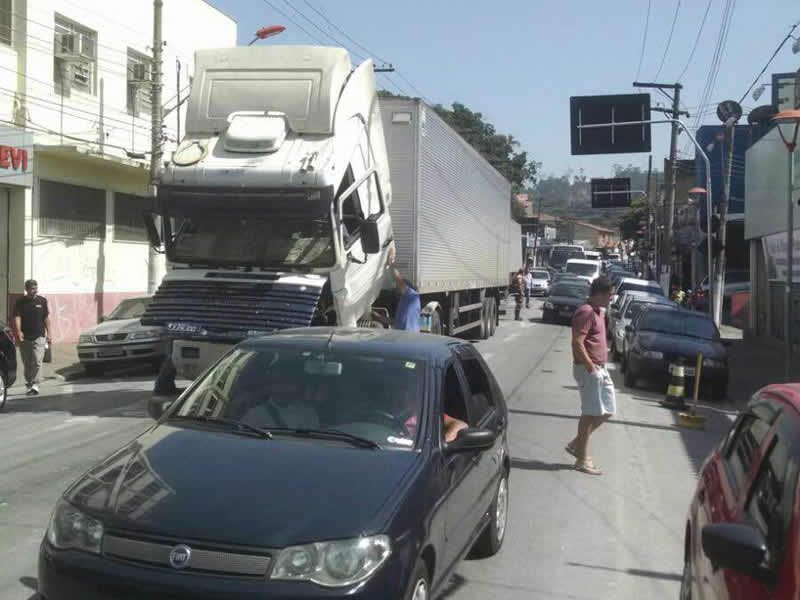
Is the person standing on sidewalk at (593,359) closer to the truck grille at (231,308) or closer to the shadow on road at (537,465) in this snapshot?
the shadow on road at (537,465)

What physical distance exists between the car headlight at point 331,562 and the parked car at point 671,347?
13.2m

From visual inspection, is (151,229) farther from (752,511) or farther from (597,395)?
(752,511)

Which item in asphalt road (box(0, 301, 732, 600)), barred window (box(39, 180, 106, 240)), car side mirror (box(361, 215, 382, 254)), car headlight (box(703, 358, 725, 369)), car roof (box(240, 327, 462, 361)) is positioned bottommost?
asphalt road (box(0, 301, 732, 600))

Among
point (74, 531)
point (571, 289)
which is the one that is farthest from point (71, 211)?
point (74, 531)

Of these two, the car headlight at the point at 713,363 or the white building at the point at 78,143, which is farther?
the white building at the point at 78,143

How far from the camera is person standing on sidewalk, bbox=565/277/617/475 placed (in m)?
8.60

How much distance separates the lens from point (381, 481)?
13.4ft

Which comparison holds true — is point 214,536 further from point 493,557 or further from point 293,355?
point 493,557

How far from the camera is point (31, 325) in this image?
539 inches

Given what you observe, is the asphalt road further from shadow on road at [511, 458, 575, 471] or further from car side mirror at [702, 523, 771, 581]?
car side mirror at [702, 523, 771, 581]

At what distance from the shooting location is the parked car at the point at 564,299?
1248 inches

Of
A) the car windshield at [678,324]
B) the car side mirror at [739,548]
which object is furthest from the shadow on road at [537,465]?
the car windshield at [678,324]

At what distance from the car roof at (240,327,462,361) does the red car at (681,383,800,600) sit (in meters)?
1.67

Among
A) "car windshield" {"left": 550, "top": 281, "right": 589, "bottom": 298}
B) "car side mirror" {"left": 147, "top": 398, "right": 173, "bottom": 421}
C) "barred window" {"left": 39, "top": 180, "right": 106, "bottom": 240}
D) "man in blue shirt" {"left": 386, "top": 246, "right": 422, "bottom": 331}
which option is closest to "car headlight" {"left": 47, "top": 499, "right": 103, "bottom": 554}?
"car side mirror" {"left": 147, "top": 398, "right": 173, "bottom": 421}
